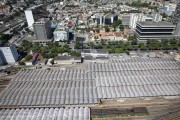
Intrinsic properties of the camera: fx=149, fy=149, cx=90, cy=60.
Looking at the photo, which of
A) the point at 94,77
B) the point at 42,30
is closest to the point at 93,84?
A: the point at 94,77

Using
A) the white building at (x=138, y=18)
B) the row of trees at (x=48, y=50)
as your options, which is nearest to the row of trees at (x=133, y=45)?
the row of trees at (x=48, y=50)

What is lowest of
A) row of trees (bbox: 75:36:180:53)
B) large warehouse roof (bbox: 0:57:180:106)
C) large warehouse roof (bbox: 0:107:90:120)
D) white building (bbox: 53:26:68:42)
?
large warehouse roof (bbox: 0:107:90:120)

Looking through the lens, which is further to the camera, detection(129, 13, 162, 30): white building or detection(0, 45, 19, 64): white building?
detection(129, 13, 162, 30): white building

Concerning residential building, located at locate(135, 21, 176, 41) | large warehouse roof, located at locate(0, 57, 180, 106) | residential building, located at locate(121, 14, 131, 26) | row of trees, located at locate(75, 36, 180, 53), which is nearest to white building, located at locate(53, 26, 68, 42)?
row of trees, located at locate(75, 36, 180, 53)

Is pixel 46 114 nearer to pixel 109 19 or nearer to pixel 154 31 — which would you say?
pixel 154 31

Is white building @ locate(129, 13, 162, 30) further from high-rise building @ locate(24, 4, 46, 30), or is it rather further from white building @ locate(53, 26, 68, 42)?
high-rise building @ locate(24, 4, 46, 30)

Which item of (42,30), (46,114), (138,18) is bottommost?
(46,114)

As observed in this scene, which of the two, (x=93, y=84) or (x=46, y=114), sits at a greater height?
(x=93, y=84)
